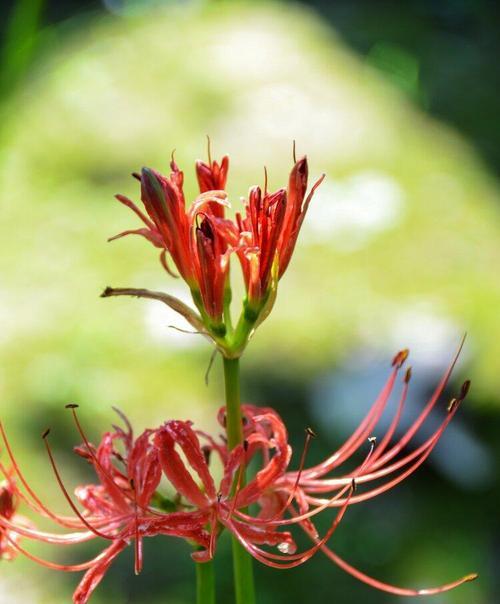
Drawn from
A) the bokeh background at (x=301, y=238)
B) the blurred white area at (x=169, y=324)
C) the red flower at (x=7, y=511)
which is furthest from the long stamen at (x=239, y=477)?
the blurred white area at (x=169, y=324)

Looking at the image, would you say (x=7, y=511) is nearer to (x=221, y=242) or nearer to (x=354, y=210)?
(x=221, y=242)

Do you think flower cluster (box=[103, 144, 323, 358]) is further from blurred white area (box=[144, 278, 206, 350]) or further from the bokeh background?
blurred white area (box=[144, 278, 206, 350])

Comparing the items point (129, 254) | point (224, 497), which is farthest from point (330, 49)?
point (224, 497)

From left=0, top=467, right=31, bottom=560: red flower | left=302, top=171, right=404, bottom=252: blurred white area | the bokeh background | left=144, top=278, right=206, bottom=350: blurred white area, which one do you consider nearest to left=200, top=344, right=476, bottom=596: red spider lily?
left=0, top=467, right=31, bottom=560: red flower

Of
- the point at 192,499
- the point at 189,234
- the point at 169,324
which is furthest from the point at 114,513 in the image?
the point at 169,324

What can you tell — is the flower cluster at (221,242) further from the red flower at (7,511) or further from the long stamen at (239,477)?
the red flower at (7,511)
